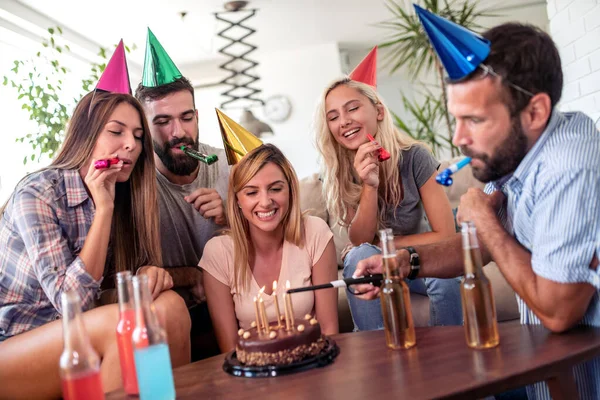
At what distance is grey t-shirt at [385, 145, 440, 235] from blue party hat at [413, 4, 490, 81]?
1132 millimetres

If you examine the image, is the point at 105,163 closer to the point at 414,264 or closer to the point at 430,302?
the point at 414,264

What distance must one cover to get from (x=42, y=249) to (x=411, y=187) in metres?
1.42

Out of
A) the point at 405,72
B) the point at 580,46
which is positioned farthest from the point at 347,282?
A: the point at 405,72

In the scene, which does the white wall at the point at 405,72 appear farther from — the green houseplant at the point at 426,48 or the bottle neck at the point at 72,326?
the bottle neck at the point at 72,326

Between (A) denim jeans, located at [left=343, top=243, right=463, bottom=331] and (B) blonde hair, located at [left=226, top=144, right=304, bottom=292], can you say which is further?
(B) blonde hair, located at [left=226, top=144, right=304, bottom=292]

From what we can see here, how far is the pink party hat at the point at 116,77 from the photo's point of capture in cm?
217

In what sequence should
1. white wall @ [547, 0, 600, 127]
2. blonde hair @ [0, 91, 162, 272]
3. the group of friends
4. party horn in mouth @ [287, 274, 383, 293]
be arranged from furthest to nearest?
→ white wall @ [547, 0, 600, 127] → blonde hair @ [0, 91, 162, 272] → party horn in mouth @ [287, 274, 383, 293] → the group of friends

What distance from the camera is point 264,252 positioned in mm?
2203

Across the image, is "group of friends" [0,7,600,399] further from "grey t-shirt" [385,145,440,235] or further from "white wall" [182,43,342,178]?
"white wall" [182,43,342,178]

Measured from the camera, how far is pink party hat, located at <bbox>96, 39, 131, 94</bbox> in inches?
85.6

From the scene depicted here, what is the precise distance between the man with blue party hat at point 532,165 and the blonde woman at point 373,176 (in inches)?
36.5

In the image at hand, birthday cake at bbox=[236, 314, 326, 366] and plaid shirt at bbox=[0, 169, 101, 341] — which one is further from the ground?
plaid shirt at bbox=[0, 169, 101, 341]

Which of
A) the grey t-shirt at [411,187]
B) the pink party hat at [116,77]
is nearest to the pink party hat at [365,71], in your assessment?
the grey t-shirt at [411,187]

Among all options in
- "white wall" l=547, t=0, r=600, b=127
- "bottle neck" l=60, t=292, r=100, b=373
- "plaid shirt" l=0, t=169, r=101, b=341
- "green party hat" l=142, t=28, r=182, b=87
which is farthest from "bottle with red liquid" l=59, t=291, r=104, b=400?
"white wall" l=547, t=0, r=600, b=127
